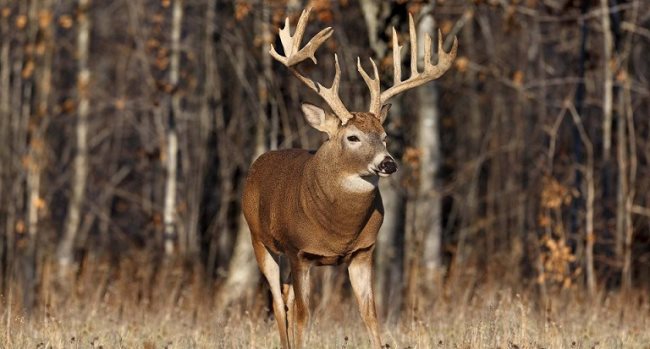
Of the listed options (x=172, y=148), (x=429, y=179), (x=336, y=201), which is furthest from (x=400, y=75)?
(x=172, y=148)

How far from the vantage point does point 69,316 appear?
9.23 meters

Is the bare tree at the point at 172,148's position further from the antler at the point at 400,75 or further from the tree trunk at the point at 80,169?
the antler at the point at 400,75

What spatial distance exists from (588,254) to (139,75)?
40.6ft

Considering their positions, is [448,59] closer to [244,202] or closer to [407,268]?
[244,202]

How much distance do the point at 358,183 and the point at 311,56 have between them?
1.11 metres

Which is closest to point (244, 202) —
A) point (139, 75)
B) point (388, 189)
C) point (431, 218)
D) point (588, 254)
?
point (388, 189)

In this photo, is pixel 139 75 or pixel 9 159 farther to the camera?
pixel 139 75

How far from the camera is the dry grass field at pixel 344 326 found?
749 cm

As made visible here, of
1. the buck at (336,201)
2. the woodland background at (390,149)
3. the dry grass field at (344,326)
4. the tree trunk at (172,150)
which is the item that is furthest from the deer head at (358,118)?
the tree trunk at (172,150)

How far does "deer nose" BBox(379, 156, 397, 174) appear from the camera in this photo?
7309 millimetres

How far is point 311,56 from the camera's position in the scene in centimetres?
840

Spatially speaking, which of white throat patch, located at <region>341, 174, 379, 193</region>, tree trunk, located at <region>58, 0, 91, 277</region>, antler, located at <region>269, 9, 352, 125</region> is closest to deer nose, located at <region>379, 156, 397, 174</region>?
white throat patch, located at <region>341, 174, 379, 193</region>

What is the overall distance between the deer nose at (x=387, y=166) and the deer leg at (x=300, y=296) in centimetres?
88

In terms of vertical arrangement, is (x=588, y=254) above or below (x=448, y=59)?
below
